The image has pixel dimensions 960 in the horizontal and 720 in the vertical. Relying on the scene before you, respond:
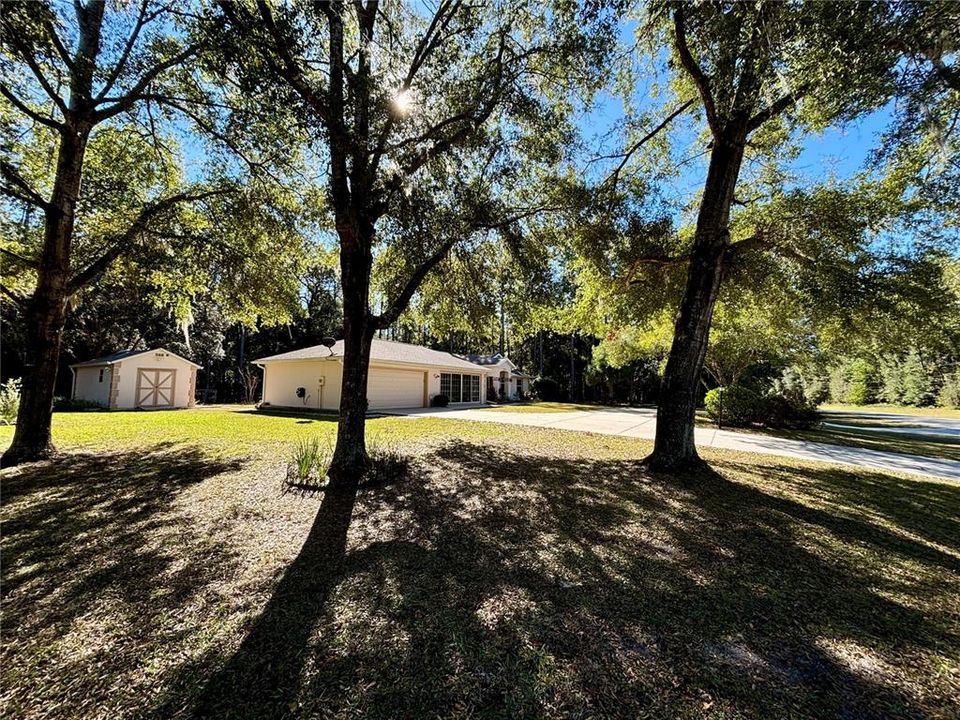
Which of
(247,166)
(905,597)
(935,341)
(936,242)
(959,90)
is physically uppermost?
(247,166)

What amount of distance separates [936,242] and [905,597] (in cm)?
647

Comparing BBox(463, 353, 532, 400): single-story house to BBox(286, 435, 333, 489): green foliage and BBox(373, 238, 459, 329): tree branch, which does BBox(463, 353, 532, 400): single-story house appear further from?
BBox(286, 435, 333, 489): green foliage

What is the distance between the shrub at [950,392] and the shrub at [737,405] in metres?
25.3

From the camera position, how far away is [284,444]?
8125mm

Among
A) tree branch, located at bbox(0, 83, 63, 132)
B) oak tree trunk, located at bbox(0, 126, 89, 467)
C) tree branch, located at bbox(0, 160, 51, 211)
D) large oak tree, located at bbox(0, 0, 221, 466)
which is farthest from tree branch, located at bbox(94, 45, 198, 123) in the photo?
tree branch, located at bbox(0, 160, 51, 211)

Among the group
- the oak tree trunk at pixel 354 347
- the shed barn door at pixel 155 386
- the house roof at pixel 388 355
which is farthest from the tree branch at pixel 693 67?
the shed barn door at pixel 155 386

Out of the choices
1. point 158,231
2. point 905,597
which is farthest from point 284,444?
point 905,597

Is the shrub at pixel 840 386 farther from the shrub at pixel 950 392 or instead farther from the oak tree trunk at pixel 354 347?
the oak tree trunk at pixel 354 347

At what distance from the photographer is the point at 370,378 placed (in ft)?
54.5

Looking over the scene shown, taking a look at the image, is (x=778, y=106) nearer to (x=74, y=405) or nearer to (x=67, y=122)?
(x=67, y=122)

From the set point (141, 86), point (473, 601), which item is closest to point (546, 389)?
point (141, 86)

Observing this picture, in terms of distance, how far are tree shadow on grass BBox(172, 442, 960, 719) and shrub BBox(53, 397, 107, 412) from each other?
17.9 m

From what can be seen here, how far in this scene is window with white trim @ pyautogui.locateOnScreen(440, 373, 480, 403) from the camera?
21453 mm

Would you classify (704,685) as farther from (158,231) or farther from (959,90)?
(158,231)
